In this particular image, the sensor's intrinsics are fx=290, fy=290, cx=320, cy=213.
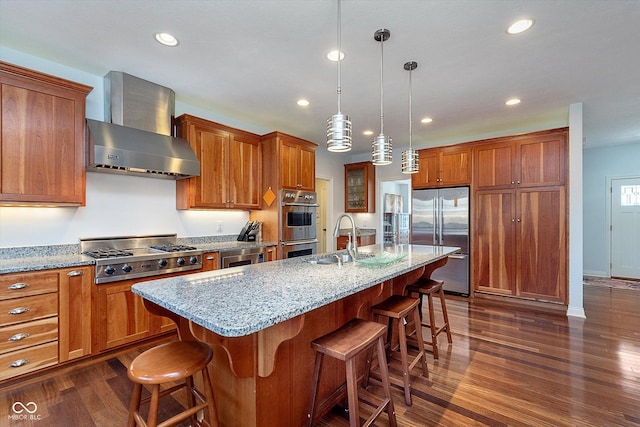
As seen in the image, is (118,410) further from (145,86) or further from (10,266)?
(145,86)

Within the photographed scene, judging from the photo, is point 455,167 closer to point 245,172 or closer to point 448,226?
point 448,226

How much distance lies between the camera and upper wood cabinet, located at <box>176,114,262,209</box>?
11.2ft

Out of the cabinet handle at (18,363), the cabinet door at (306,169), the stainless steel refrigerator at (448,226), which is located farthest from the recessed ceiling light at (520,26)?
the cabinet handle at (18,363)

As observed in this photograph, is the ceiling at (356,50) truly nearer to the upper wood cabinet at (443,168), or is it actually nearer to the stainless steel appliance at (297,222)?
the upper wood cabinet at (443,168)

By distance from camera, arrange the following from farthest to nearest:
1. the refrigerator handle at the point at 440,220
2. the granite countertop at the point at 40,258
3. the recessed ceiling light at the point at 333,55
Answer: the refrigerator handle at the point at 440,220 < the recessed ceiling light at the point at 333,55 < the granite countertop at the point at 40,258

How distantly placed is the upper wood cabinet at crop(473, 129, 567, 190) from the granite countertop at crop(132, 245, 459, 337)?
305 cm

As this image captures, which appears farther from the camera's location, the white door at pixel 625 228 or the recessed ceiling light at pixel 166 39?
the white door at pixel 625 228

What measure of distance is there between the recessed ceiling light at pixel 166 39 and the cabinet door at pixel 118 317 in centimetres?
207

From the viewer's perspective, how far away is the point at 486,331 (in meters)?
3.15

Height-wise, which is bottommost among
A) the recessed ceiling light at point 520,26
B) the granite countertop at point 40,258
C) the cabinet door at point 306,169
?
the granite countertop at point 40,258

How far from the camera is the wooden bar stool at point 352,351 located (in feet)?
4.53

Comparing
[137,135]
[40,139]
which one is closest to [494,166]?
[137,135]

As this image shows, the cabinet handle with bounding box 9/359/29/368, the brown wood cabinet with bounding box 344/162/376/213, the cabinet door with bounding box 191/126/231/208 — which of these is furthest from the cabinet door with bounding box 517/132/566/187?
the cabinet handle with bounding box 9/359/29/368

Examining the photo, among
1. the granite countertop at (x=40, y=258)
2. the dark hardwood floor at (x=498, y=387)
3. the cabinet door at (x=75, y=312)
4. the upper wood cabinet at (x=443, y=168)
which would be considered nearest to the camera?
the dark hardwood floor at (x=498, y=387)
